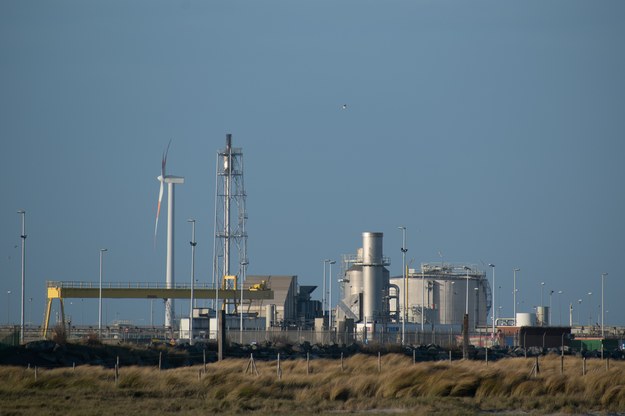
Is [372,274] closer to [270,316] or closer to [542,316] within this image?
[270,316]

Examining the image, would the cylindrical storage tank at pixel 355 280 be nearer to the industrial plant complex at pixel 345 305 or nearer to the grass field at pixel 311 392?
the industrial plant complex at pixel 345 305

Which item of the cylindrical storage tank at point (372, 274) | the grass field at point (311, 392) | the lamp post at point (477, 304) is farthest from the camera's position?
the lamp post at point (477, 304)

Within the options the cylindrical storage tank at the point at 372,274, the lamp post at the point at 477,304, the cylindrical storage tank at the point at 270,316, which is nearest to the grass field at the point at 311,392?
the cylindrical storage tank at the point at 372,274

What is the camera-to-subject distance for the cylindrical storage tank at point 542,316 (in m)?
104

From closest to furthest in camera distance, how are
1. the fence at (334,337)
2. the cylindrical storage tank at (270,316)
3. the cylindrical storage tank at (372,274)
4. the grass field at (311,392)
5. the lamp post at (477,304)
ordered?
the grass field at (311,392), the fence at (334,337), the cylindrical storage tank at (372,274), the cylindrical storage tank at (270,316), the lamp post at (477,304)

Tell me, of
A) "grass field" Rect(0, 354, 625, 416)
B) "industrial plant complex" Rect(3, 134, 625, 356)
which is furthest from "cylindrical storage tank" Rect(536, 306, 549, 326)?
"grass field" Rect(0, 354, 625, 416)

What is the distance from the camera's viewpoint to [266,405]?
3519 centimetres

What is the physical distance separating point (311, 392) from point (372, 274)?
51754mm

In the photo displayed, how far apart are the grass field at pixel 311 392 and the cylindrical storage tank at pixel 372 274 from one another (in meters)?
44.0

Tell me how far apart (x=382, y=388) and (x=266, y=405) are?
5.67 m

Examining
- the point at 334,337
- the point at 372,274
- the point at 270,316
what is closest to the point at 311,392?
the point at 334,337

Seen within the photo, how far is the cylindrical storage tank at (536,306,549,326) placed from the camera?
10375cm

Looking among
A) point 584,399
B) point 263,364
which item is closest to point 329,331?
point 263,364

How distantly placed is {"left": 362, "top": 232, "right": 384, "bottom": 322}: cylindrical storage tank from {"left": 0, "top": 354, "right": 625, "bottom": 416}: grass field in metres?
44.0
